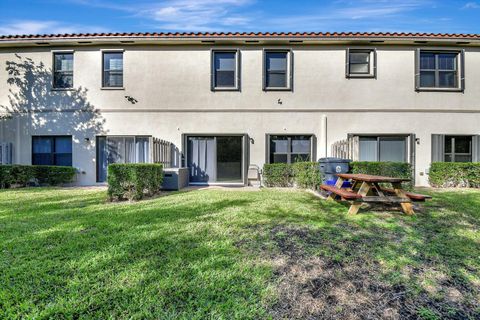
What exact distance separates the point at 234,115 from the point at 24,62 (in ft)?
32.1

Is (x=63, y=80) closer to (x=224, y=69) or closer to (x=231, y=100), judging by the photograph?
(x=224, y=69)

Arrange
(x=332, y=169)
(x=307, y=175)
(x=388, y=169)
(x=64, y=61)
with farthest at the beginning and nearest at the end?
1. (x=64, y=61)
2. (x=307, y=175)
3. (x=388, y=169)
4. (x=332, y=169)

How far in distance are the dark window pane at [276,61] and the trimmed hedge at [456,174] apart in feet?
24.9

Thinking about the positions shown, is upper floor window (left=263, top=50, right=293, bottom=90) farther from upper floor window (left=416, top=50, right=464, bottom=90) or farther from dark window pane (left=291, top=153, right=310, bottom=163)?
upper floor window (left=416, top=50, right=464, bottom=90)

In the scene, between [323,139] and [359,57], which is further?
[359,57]

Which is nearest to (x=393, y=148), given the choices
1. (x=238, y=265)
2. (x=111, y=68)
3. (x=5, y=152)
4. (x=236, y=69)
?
(x=236, y=69)

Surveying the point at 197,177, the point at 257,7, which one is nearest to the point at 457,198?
the point at 197,177

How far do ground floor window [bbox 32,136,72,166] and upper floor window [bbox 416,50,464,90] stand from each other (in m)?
15.9

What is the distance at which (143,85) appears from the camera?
11031mm

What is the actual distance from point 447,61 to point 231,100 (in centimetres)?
971

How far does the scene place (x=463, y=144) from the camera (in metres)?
10.8

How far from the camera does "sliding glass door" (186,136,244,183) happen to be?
36.3ft

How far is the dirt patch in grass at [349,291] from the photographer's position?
7.18 ft

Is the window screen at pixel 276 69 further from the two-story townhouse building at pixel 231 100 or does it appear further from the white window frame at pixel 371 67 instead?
the white window frame at pixel 371 67
